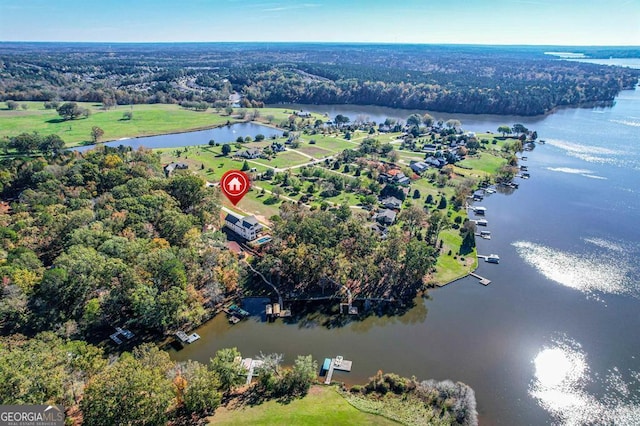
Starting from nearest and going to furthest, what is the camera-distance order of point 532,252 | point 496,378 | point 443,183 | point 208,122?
point 496,378 < point 532,252 < point 443,183 < point 208,122

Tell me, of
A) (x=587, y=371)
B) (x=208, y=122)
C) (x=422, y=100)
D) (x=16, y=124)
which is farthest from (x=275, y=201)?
(x=422, y=100)

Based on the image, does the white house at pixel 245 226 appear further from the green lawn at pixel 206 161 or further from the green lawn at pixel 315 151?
the green lawn at pixel 315 151

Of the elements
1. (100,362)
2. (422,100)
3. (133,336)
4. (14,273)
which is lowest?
Answer: (133,336)

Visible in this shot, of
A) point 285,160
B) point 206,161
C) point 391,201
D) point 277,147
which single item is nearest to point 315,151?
point 277,147

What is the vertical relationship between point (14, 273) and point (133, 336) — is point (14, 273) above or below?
above

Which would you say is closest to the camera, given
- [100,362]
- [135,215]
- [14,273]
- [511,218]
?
[100,362]

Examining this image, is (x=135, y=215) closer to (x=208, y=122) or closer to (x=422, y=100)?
(x=208, y=122)

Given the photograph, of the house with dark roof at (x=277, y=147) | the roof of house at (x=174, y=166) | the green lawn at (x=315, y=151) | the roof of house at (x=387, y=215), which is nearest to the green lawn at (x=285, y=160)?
the house with dark roof at (x=277, y=147)

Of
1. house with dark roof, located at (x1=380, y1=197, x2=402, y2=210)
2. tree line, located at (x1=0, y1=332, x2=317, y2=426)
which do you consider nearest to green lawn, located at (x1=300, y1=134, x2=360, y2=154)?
house with dark roof, located at (x1=380, y1=197, x2=402, y2=210)
